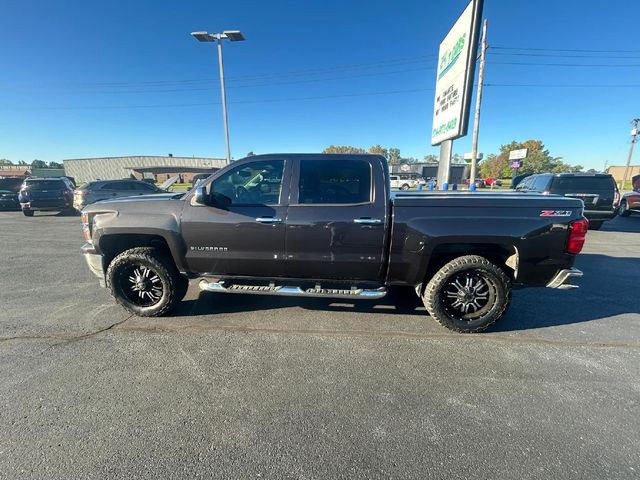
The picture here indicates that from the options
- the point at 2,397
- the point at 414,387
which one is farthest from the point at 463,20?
the point at 2,397

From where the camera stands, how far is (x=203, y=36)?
13977 mm

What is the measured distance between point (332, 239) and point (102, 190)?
44.8 ft

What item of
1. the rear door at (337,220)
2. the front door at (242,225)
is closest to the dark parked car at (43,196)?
the front door at (242,225)

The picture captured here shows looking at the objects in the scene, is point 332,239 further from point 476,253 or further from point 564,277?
point 564,277

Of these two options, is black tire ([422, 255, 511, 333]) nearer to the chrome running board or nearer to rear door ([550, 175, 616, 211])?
the chrome running board

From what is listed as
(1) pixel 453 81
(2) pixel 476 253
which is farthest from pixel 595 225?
(2) pixel 476 253

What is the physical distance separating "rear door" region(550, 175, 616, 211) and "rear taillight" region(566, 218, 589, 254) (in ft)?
23.7

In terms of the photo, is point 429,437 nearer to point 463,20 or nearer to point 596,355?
point 596,355

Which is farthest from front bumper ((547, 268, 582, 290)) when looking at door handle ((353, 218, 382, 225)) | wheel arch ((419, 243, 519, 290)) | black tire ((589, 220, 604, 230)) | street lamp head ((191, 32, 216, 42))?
street lamp head ((191, 32, 216, 42))

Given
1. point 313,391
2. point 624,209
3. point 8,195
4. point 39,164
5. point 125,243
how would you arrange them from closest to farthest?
point 313,391
point 125,243
point 624,209
point 8,195
point 39,164

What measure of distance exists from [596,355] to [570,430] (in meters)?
1.37

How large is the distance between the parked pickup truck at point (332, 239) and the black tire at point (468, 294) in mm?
11

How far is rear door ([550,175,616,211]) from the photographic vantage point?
350 inches

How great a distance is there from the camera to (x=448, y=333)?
3.40m
